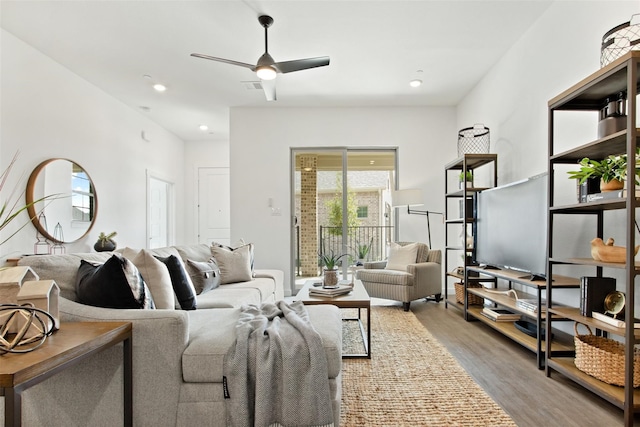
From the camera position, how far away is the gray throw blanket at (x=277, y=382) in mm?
1520

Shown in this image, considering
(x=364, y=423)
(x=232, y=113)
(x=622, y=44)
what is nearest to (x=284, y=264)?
(x=232, y=113)

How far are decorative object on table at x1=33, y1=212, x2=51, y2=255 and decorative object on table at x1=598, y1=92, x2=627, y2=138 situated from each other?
4630 mm

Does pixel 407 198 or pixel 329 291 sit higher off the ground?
pixel 407 198

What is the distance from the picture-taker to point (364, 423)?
69.4 inches

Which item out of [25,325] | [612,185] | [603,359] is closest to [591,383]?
[603,359]

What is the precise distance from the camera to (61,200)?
3.88m

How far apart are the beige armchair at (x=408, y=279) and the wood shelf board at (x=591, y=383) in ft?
6.20

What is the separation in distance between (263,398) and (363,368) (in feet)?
3.60

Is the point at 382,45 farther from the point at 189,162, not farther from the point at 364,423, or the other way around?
the point at 189,162

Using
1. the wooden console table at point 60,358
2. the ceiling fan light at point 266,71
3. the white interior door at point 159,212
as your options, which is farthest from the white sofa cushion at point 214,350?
the white interior door at point 159,212

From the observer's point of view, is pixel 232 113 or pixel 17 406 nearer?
pixel 17 406

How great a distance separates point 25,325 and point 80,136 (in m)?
3.73

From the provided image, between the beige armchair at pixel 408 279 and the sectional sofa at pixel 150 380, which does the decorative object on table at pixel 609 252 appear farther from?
the beige armchair at pixel 408 279

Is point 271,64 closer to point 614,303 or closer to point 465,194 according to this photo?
point 465,194
